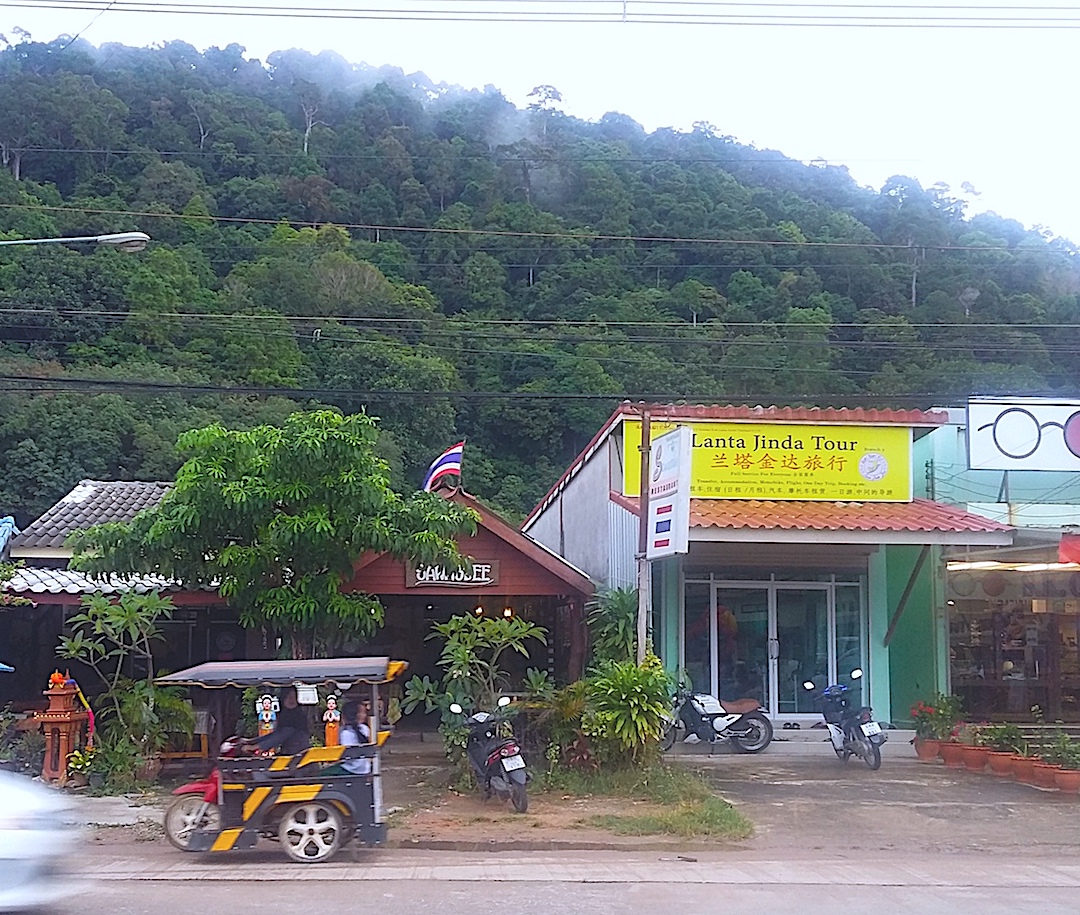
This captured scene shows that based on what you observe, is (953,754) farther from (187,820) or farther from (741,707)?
(187,820)

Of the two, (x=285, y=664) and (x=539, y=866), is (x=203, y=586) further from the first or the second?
(x=539, y=866)

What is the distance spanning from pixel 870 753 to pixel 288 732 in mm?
8739

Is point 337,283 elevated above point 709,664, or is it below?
above

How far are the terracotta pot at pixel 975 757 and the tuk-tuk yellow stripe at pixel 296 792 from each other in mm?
10041

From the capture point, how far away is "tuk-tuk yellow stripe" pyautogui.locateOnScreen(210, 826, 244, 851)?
10219mm

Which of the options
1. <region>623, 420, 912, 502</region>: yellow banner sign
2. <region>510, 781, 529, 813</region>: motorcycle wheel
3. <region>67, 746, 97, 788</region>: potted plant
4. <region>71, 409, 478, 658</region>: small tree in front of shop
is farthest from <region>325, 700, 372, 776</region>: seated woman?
<region>623, 420, 912, 502</region>: yellow banner sign

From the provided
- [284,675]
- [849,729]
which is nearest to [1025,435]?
[849,729]

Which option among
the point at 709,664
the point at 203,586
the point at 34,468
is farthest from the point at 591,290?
the point at 203,586

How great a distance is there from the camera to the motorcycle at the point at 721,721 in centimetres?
1727

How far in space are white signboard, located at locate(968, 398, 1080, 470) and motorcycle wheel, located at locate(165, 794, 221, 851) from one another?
41.7 ft

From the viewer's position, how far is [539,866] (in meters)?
10.3

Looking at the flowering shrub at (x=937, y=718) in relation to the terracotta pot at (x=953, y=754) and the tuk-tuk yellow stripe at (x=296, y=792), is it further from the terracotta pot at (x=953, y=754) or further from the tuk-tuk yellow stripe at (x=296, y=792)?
the tuk-tuk yellow stripe at (x=296, y=792)

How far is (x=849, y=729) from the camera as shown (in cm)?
1655

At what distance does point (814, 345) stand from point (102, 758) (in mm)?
24084
